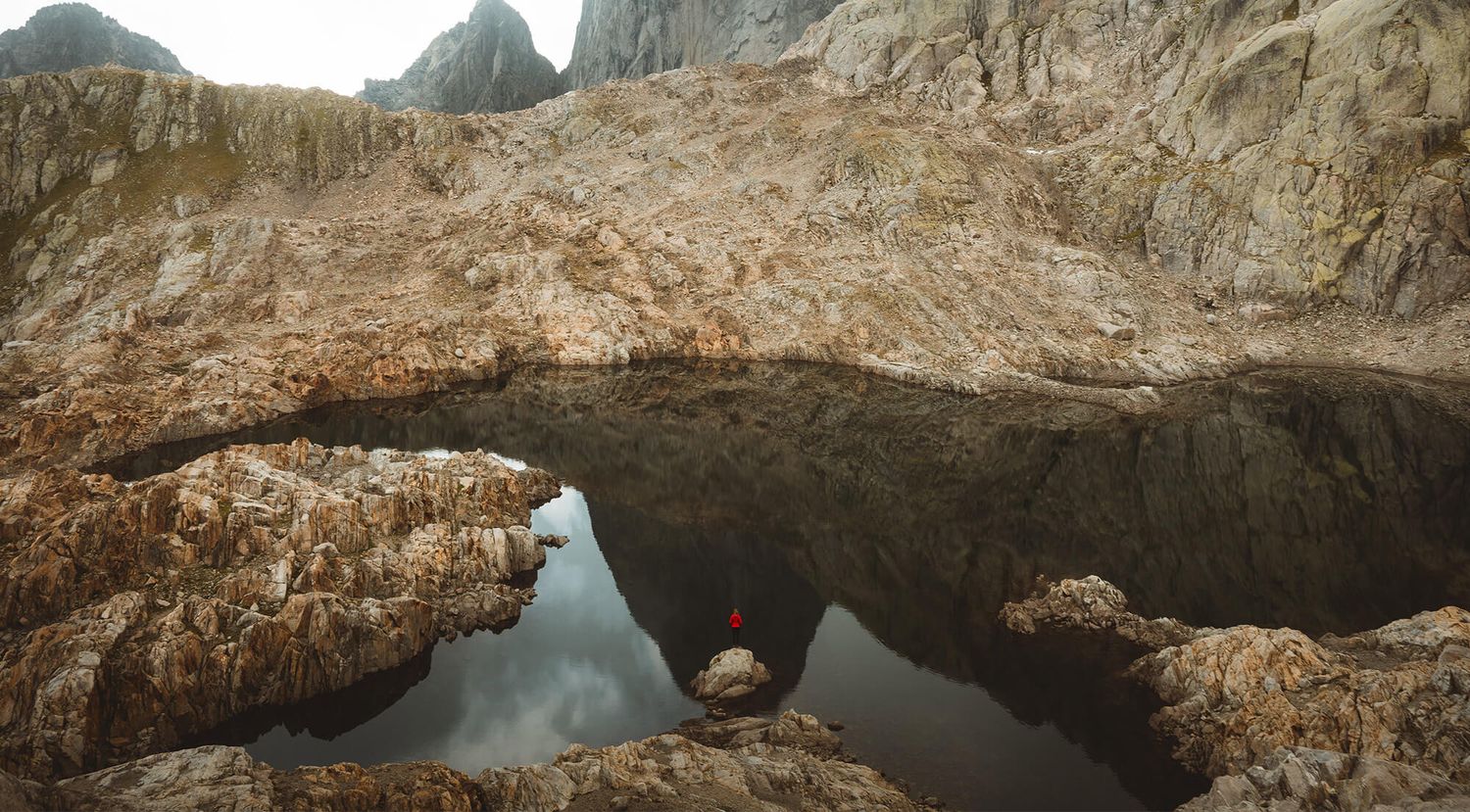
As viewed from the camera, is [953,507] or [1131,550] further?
[953,507]

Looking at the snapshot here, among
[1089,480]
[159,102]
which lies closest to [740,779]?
[1089,480]

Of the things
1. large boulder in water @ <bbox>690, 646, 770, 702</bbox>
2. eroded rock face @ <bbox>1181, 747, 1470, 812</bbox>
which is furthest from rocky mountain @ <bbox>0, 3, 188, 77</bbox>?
eroded rock face @ <bbox>1181, 747, 1470, 812</bbox>

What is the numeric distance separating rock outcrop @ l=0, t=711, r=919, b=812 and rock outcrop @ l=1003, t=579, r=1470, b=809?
326 inches

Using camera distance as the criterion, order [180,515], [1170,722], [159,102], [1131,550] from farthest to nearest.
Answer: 1. [159,102]
2. [1131,550]
3. [180,515]
4. [1170,722]

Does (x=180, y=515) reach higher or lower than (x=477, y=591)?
higher

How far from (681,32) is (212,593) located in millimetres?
149083

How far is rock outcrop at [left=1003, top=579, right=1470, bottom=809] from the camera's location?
13.4 metres

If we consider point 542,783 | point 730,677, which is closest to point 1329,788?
point 730,677

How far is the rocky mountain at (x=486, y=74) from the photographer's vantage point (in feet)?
474

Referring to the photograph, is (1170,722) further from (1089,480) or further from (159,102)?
(159,102)

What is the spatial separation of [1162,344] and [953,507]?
42668 millimetres

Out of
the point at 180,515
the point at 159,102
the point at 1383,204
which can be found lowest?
the point at 180,515

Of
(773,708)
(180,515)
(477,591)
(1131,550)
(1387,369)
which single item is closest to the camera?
(773,708)

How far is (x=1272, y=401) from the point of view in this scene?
52.6 m
